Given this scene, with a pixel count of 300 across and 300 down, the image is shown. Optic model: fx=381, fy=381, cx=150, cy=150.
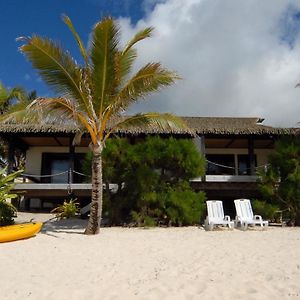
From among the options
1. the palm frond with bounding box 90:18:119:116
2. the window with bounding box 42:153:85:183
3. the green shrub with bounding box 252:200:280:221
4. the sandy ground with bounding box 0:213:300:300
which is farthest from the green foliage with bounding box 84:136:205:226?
the window with bounding box 42:153:85:183

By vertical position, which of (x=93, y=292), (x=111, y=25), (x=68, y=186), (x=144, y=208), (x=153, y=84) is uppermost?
(x=111, y=25)

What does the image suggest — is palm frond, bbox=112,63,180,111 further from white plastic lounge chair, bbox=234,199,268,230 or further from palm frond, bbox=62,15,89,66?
white plastic lounge chair, bbox=234,199,268,230

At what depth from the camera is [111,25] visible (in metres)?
9.70

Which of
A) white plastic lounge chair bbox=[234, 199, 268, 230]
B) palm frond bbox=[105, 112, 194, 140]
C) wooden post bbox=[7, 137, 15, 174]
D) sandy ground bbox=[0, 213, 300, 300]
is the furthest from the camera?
wooden post bbox=[7, 137, 15, 174]

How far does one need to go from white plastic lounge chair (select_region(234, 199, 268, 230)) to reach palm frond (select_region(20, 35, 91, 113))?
5.81 m

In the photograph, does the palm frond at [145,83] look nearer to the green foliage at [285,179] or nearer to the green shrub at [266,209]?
the green foliage at [285,179]

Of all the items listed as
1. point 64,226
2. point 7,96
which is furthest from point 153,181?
point 7,96

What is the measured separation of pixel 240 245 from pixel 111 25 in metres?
6.25

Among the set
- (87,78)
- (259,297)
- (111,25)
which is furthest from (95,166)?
(259,297)

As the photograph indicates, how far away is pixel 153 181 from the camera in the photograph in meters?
12.3

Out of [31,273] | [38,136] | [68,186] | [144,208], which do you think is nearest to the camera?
[31,273]

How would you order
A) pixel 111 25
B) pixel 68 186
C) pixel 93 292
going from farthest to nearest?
pixel 68 186
pixel 111 25
pixel 93 292

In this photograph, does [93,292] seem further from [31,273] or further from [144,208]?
[144,208]

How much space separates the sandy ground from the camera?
518 cm
